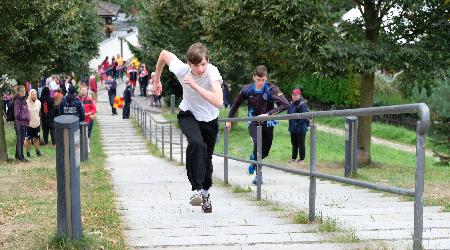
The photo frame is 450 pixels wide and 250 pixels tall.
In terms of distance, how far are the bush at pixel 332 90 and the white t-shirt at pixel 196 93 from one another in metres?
23.9

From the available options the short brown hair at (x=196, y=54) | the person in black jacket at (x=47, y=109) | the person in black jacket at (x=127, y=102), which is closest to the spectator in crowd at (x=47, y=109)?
the person in black jacket at (x=47, y=109)

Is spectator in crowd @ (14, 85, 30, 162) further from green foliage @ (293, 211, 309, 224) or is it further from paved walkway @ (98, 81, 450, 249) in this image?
green foliage @ (293, 211, 309, 224)

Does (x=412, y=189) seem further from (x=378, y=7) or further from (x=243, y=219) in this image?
(x=378, y=7)

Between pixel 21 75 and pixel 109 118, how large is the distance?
16.5 meters

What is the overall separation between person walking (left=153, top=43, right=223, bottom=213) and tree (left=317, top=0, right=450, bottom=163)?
8015mm

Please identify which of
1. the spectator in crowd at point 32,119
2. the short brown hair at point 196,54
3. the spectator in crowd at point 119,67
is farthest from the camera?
Answer: the spectator in crowd at point 119,67

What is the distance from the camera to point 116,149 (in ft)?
78.8

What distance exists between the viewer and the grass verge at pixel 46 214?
485cm

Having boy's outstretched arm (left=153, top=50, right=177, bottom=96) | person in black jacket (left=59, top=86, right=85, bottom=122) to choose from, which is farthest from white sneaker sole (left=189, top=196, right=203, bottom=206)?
person in black jacket (left=59, top=86, right=85, bottom=122)

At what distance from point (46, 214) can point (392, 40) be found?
10.5m

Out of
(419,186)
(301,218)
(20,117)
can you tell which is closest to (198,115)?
(301,218)

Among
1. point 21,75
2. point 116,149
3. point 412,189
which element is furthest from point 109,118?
point 412,189

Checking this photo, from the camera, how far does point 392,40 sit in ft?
50.4

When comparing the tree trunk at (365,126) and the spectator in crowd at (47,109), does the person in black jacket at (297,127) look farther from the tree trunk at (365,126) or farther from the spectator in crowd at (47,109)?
the spectator in crowd at (47,109)
